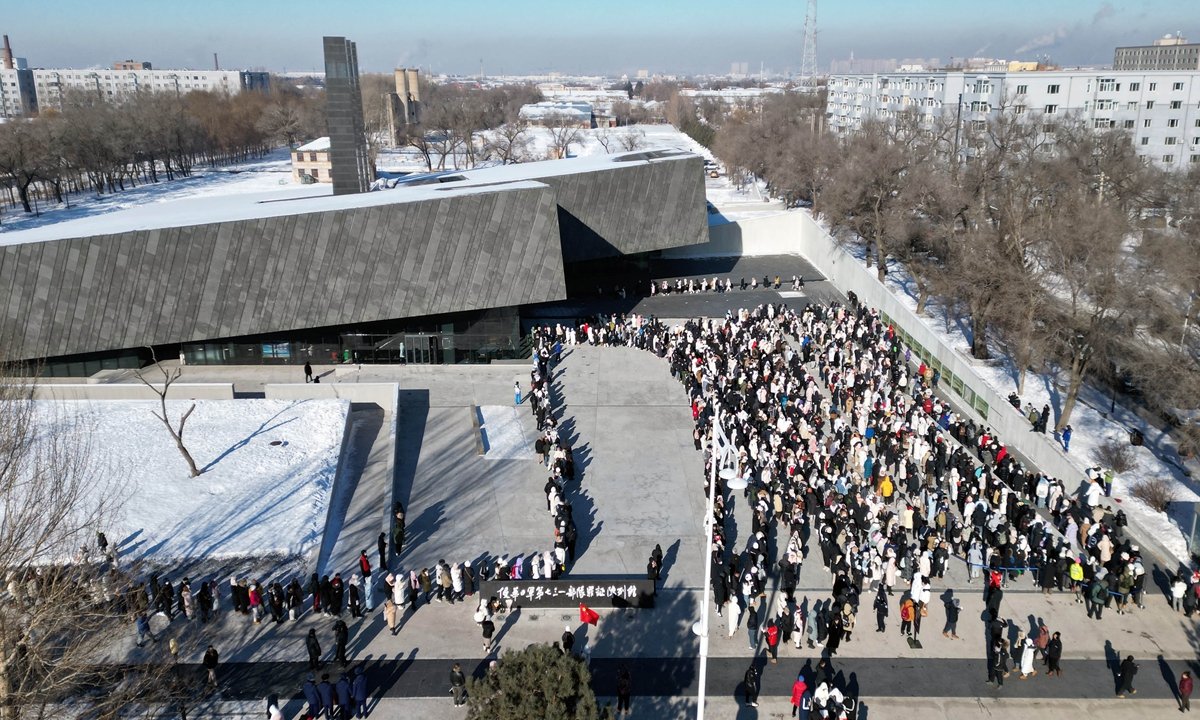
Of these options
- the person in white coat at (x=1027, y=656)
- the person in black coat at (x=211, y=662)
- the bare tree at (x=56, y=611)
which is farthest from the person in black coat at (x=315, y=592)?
the person in white coat at (x=1027, y=656)

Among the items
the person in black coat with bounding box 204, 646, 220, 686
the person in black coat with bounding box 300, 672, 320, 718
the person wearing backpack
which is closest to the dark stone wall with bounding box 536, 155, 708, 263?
the person wearing backpack

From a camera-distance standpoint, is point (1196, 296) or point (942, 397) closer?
point (1196, 296)

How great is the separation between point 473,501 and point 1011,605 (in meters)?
12.0

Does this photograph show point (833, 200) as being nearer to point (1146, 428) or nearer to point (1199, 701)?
point (1146, 428)

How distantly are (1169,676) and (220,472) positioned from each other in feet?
67.5

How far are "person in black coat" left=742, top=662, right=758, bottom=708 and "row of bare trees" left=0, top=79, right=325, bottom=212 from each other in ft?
224

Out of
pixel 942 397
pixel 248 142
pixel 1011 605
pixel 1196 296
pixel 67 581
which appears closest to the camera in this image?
pixel 67 581

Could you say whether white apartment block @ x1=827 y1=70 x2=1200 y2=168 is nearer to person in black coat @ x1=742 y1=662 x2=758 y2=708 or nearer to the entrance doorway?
the entrance doorway

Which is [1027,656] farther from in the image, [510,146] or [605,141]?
[605,141]

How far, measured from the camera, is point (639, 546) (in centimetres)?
1964

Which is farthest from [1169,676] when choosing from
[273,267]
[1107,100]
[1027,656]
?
[1107,100]

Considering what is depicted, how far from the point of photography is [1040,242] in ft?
95.0

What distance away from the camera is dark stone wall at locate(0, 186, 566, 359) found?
88.9 ft

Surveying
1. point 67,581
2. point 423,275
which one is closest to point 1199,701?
point 67,581
